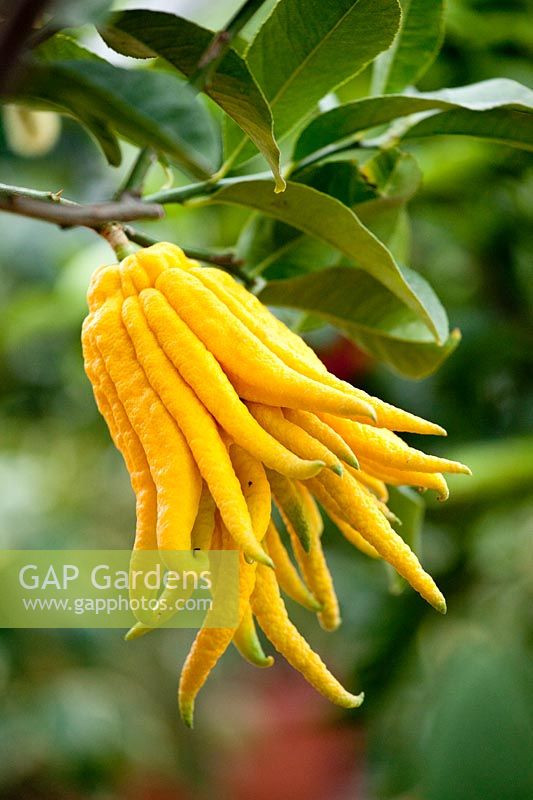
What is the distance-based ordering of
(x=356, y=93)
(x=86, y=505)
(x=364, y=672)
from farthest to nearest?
1. (x=86, y=505)
2. (x=364, y=672)
3. (x=356, y=93)

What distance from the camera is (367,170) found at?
0.67 m

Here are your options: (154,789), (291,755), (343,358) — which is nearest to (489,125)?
(343,358)

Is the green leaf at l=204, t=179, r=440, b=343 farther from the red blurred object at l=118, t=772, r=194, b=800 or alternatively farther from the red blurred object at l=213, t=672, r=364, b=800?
the red blurred object at l=213, t=672, r=364, b=800

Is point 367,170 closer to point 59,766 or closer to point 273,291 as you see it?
point 273,291

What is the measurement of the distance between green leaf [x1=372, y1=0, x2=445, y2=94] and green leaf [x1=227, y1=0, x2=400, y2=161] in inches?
5.7

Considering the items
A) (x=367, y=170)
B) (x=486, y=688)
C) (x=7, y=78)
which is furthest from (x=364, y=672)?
(x=7, y=78)

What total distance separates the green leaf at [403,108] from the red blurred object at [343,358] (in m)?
0.69

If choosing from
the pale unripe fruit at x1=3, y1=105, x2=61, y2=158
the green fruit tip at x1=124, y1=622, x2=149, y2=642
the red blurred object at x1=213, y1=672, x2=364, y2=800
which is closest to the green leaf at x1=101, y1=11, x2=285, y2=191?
the green fruit tip at x1=124, y1=622, x2=149, y2=642

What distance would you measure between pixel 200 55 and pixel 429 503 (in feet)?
3.03

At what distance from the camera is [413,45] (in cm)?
71

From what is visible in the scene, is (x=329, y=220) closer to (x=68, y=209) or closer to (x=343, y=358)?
(x=68, y=209)

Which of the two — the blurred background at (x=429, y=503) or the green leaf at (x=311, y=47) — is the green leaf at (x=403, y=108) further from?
the blurred background at (x=429, y=503)

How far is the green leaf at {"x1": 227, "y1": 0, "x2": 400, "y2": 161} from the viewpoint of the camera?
53cm

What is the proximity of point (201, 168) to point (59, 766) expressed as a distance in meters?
1.73
